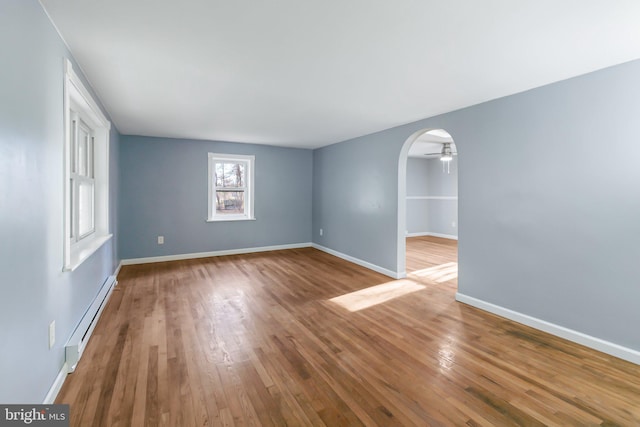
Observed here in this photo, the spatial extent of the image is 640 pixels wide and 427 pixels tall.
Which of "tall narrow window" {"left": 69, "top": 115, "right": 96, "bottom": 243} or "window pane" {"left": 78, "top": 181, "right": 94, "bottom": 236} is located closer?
"tall narrow window" {"left": 69, "top": 115, "right": 96, "bottom": 243}

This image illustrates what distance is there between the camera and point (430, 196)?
8867 mm

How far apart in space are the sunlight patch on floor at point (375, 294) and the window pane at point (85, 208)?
2.91m

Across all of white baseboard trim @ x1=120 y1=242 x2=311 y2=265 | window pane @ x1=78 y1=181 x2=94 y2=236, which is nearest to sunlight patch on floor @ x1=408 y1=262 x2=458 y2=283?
white baseboard trim @ x1=120 y1=242 x2=311 y2=265

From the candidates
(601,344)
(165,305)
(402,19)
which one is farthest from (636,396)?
(165,305)

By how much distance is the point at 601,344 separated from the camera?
2.39m

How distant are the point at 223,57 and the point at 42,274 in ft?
6.12

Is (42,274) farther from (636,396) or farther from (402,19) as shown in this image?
(636,396)

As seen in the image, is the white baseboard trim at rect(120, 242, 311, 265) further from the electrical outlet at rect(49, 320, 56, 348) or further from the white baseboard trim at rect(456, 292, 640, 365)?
the white baseboard trim at rect(456, 292, 640, 365)

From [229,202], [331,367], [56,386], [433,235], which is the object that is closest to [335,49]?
[331,367]

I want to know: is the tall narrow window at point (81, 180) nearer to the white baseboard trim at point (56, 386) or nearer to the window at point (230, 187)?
the white baseboard trim at point (56, 386)

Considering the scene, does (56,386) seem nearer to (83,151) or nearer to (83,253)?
(83,253)

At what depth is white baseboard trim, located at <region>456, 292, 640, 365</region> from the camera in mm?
2270

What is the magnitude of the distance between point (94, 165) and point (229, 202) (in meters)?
2.73

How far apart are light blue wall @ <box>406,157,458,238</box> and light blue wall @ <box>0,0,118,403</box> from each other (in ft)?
26.0
